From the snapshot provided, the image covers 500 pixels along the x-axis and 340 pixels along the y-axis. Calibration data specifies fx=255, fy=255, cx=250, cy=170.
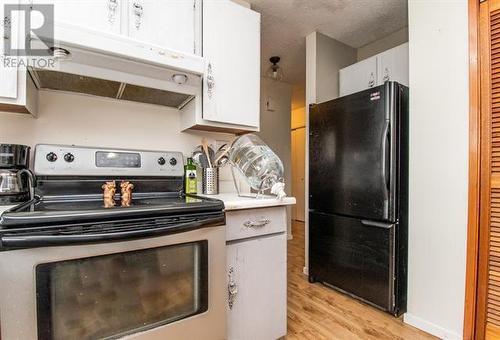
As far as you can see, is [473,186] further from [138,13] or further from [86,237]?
[138,13]

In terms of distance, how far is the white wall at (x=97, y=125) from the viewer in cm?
134

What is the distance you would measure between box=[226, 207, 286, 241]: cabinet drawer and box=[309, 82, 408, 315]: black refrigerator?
81cm

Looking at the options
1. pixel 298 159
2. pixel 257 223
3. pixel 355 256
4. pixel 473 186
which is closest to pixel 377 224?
pixel 355 256

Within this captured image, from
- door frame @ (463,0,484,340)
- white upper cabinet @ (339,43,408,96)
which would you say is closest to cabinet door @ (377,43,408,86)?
white upper cabinet @ (339,43,408,96)

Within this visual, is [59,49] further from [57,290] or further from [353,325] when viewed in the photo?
[353,325]

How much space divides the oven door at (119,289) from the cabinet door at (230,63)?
83 centimetres

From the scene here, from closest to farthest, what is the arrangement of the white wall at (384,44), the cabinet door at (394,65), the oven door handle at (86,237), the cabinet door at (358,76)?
1. the oven door handle at (86,237)
2. the cabinet door at (394,65)
3. the cabinet door at (358,76)
4. the white wall at (384,44)

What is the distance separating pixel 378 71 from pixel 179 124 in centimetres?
183

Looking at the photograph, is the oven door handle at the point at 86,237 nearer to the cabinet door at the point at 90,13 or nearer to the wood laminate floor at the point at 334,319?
the cabinet door at the point at 90,13

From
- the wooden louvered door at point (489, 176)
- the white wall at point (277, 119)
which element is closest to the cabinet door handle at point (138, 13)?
the wooden louvered door at point (489, 176)

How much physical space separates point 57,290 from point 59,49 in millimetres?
936

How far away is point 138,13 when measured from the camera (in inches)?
53.9

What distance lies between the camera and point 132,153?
1504 millimetres

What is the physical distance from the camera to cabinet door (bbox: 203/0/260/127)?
1.59 meters
